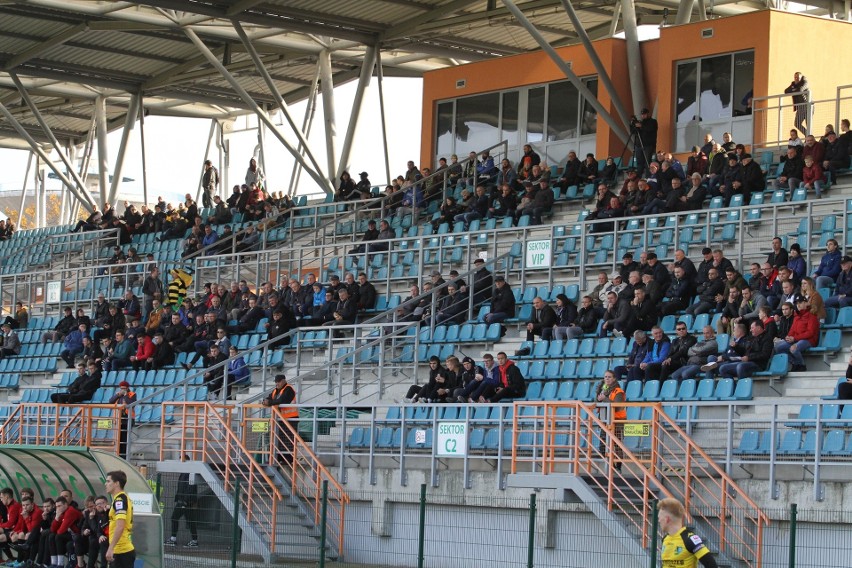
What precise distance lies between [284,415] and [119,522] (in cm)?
590

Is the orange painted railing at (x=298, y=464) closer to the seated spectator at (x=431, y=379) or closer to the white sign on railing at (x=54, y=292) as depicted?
the seated spectator at (x=431, y=379)

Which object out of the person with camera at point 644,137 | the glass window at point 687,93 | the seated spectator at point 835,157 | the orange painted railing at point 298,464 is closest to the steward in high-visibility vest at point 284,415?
the orange painted railing at point 298,464

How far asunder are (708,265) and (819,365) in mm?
3066

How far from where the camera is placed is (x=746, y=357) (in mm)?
17922

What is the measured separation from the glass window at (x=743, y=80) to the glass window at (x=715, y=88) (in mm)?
165

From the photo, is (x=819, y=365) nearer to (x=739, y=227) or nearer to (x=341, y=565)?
(x=739, y=227)

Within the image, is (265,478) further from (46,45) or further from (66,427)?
(46,45)

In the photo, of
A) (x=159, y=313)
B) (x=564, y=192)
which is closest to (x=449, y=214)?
(x=564, y=192)

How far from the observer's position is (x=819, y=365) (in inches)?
722

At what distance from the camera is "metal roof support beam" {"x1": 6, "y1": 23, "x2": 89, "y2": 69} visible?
38.8 meters

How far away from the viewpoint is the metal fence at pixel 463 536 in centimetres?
1448

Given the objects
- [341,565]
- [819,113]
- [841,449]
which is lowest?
[341,565]

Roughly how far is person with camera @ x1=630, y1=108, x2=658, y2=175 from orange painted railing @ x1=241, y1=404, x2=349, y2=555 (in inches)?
439

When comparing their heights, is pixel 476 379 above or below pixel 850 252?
below
